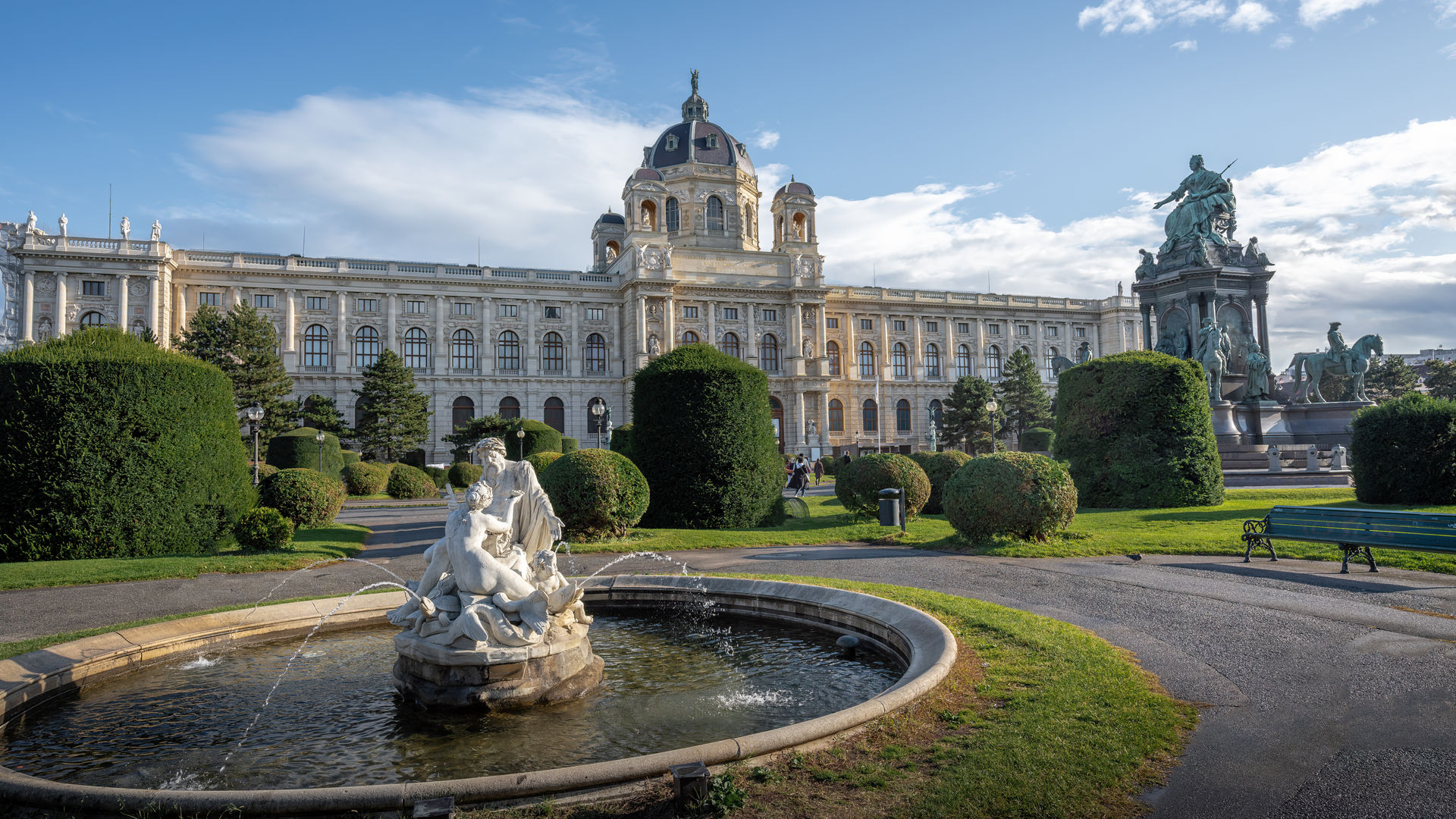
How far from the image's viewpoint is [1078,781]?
3.94 metres

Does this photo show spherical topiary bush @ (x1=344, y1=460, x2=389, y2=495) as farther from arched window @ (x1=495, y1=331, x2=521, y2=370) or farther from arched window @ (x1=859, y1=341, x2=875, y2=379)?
arched window @ (x1=859, y1=341, x2=875, y2=379)

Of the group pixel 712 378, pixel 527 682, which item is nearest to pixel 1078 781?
pixel 527 682

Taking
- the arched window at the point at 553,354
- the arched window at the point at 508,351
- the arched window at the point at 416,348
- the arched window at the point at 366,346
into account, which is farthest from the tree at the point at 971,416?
the arched window at the point at 366,346

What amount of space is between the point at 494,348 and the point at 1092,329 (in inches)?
2164

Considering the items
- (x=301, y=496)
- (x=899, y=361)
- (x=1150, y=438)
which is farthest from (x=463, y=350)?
(x=1150, y=438)

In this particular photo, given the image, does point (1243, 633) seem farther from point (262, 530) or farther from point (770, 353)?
point (770, 353)

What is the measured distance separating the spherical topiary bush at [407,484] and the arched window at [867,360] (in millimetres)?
45747

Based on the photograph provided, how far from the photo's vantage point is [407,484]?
31.3m

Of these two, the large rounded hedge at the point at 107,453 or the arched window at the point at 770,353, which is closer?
the large rounded hedge at the point at 107,453

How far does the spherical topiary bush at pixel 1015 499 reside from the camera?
43.1 feet

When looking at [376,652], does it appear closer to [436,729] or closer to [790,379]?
[436,729]

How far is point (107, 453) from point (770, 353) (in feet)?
179

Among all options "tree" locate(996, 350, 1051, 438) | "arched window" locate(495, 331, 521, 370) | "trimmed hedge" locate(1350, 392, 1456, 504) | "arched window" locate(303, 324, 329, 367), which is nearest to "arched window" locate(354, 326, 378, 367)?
"arched window" locate(303, 324, 329, 367)

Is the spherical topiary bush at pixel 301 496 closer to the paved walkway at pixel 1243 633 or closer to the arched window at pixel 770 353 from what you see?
the paved walkway at pixel 1243 633
